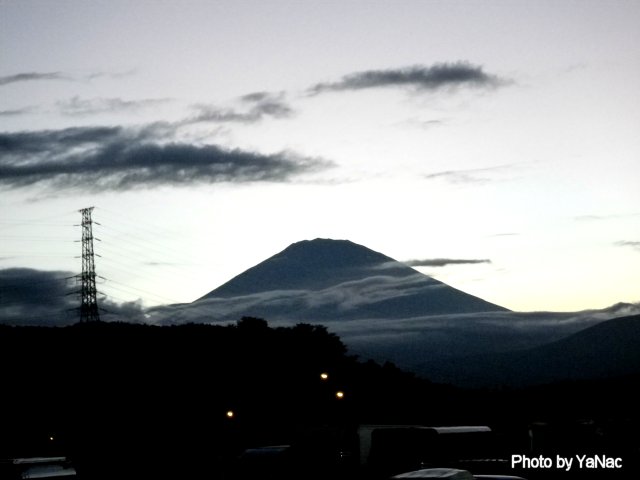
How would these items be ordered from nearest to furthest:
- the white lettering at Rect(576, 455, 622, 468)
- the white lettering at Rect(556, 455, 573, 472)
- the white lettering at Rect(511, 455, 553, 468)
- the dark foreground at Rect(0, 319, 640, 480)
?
the white lettering at Rect(556, 455, 573, 472), the white lettering at Rect(576, 455, 622, 468), the white lettering at Rect(511, 455, 553, 468), the dark foreground at Rect(0, 319, 640, 480)

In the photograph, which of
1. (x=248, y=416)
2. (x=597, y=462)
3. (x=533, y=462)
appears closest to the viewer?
(x=597, y=462)

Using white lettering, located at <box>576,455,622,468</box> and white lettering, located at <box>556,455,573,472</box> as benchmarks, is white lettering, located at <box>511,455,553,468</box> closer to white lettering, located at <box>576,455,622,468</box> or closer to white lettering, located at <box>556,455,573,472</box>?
white lettering, located at <box>556,455,573,472</box>

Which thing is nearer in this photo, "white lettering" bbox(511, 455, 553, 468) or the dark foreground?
"white lettering" bbox(511, 455, 553, 468)

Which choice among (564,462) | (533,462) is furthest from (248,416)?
(564,462)

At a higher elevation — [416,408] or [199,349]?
[199,349]

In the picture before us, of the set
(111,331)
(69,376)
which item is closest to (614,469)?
(69,376)

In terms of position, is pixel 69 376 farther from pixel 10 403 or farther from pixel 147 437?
pixel 147 437

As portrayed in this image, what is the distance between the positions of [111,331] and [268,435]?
5148cm

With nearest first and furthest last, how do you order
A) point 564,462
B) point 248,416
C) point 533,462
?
point 564,462, point 533,462, point 248,416

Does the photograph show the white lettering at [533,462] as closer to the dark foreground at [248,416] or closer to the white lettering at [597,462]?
the dark foreground at [248,416]

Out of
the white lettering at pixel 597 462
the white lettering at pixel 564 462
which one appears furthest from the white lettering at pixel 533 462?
the white lettering at pixel 597 462

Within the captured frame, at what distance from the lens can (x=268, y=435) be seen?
7250 centimetres

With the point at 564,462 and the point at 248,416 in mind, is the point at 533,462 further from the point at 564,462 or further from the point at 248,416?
the point at 248,416

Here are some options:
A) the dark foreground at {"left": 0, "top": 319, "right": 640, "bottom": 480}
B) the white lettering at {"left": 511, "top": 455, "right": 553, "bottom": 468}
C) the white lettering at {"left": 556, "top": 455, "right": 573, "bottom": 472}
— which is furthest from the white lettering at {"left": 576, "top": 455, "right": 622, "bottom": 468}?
the white lettering at {"left": 511, "top": 455, "right": 553, "bottom": 468}
